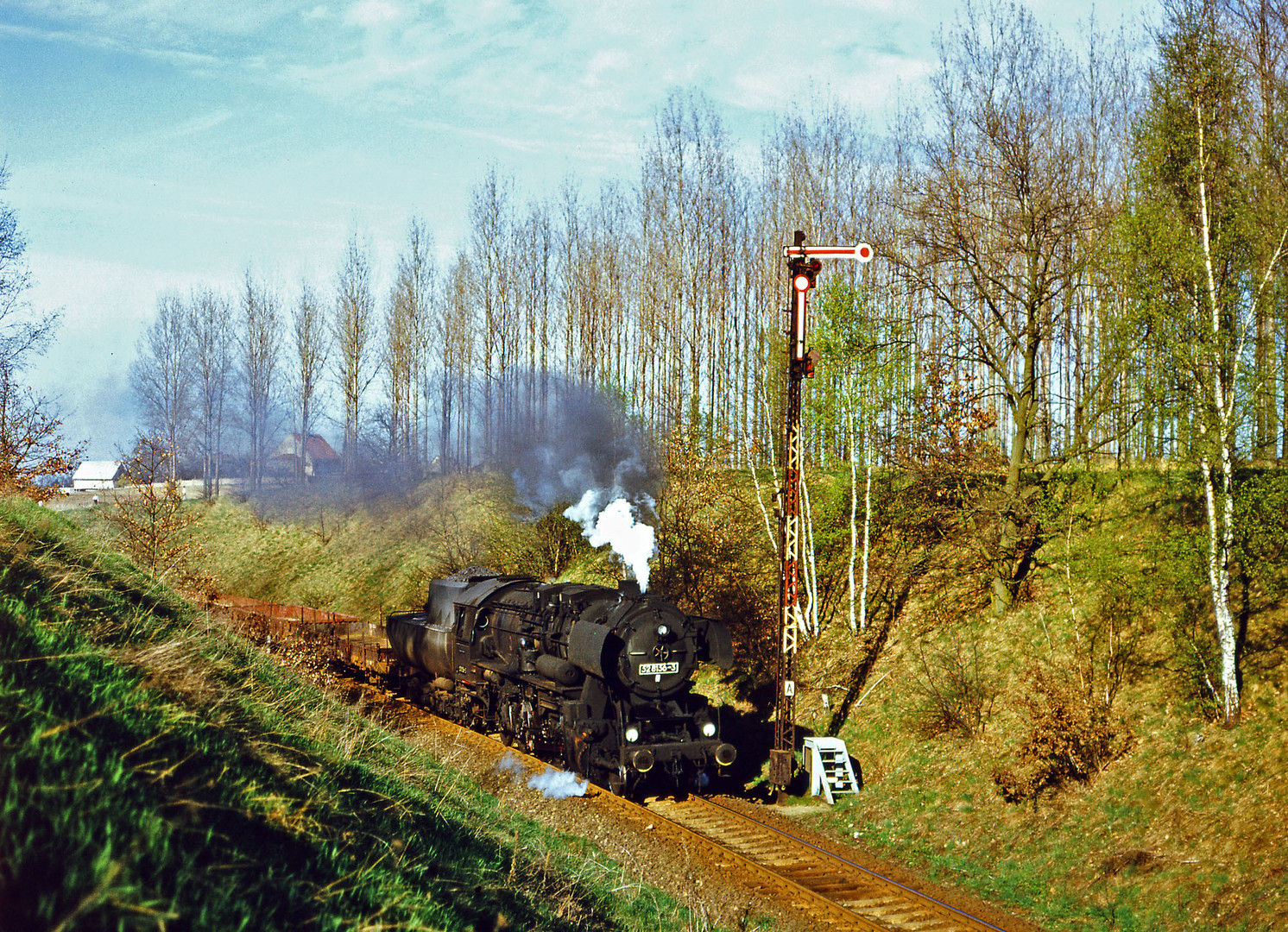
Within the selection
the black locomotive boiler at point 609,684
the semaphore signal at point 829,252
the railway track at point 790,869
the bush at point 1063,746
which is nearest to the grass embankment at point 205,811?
the railway track at point 790,869

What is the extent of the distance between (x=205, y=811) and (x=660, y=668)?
9242 mm

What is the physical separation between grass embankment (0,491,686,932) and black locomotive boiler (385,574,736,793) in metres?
3.24

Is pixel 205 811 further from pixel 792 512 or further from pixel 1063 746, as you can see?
pixel 1063 746

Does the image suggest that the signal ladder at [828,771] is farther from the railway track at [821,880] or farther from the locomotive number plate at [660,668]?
the locomotive number plate at [660,668]

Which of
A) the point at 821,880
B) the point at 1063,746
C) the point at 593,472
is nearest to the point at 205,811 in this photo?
the point at 821,880

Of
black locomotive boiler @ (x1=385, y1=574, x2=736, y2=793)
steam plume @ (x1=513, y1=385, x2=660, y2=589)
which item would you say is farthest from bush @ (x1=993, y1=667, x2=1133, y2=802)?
steam plume @ (x1=513, y1=385, x2=660, y2=589)

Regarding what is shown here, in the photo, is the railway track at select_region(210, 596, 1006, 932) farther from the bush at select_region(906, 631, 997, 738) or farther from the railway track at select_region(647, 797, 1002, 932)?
the bush at select_region(906, 631, 997, 738)

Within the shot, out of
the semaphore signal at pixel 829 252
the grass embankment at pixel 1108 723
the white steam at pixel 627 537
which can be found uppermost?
the semaphore signal at pixel 829 252

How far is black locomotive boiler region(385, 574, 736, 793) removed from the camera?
13.5m

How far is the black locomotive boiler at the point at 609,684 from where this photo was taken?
13.5 meters

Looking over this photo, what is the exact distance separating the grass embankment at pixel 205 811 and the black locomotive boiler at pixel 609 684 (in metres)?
3.24

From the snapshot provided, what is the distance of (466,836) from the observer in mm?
7895

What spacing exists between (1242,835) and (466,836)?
965 cm

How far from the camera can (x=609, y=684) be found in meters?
13.7
